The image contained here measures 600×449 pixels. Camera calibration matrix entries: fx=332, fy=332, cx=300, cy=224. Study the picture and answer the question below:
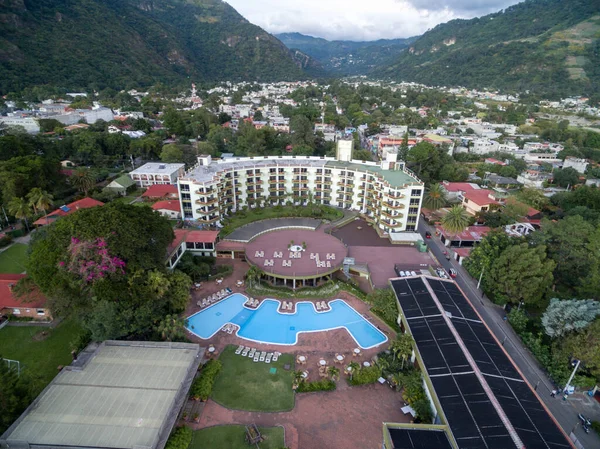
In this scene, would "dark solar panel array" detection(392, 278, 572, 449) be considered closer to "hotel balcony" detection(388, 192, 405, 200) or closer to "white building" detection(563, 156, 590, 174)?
"hotel balcony" detection(388, 192, 405, 200)

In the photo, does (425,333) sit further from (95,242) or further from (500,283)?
(95,242)

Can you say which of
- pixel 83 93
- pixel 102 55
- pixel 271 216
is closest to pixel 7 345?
pixel 271 216

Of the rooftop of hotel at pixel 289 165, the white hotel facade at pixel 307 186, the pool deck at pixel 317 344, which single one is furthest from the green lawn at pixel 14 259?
the pool deck at pixel 317 344

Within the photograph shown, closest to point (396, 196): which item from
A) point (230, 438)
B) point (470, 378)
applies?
point (470, 378)

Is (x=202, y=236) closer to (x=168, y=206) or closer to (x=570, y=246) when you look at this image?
(x=168, y=206)

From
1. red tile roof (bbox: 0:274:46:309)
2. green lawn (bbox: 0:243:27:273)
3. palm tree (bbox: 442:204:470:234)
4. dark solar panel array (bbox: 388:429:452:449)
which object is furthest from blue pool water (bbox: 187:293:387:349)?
green lawn (bbox: 0:243:27:273)
